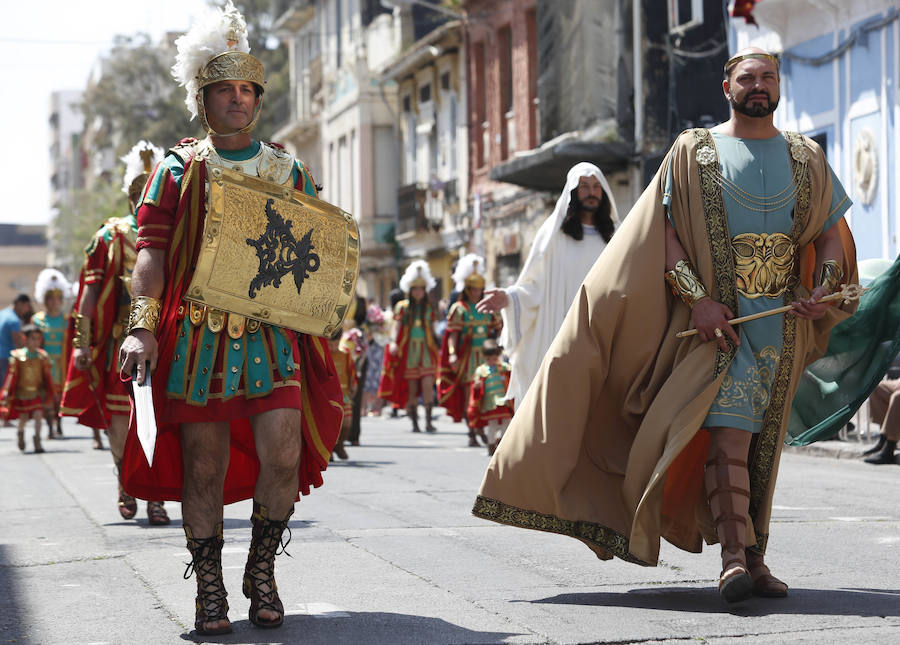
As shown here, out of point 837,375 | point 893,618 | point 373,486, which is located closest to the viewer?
point 893,618

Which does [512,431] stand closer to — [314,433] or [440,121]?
[314,433]

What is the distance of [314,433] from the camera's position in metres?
5.86

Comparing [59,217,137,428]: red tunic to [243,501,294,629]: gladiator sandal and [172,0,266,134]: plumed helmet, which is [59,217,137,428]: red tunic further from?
[243,501,294,629]: gladiator sandal

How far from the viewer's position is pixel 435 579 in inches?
261

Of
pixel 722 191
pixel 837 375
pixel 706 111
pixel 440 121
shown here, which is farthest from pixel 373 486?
pixel 440 121

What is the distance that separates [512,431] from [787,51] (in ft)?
52.1

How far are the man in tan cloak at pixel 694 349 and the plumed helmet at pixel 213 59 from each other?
1553mm

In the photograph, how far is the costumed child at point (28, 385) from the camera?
18.0 m

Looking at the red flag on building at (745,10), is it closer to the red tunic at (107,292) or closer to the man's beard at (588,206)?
the man's beard at (588,206)

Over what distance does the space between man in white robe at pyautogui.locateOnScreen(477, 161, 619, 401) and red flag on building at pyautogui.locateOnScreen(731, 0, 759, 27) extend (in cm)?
1181

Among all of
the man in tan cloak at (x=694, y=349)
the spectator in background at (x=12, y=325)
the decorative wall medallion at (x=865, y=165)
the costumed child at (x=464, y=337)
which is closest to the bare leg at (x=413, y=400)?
the costumed child at (x=464, y=337)

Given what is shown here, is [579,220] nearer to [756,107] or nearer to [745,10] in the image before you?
[756,107]

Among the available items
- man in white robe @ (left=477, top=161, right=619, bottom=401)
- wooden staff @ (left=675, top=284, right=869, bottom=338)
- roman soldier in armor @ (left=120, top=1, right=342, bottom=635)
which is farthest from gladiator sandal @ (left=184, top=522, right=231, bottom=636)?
man in white robe @ (left=477, top=161, right=619, bottom=401)

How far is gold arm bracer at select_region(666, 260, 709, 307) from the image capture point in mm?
6125
